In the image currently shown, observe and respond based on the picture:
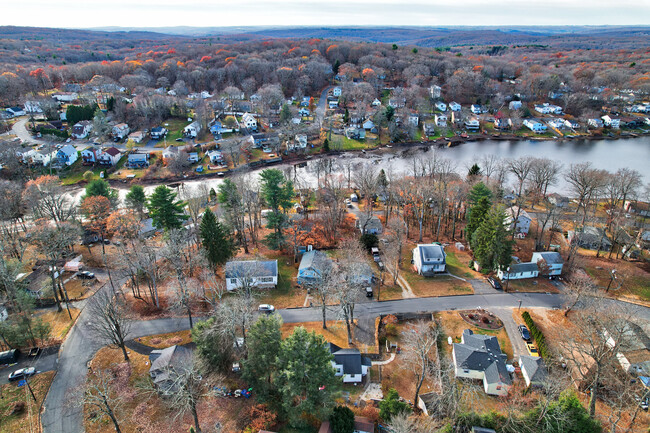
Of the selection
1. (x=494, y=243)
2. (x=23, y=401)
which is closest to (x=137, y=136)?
(x=23, y=401)

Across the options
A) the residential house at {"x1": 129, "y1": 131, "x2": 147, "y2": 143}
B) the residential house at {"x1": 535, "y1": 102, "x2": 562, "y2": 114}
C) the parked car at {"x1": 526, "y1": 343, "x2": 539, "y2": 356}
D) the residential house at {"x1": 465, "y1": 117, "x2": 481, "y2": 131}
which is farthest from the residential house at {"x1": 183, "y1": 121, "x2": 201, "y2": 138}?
the residential house at {"x1": 535, "y1": 102, "x2": 562, "y2": 114}

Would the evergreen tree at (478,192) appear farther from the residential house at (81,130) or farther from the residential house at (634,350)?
the residential house at (81,130)

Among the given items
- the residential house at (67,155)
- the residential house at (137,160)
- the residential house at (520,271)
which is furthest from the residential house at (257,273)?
the residential house at (67,155)

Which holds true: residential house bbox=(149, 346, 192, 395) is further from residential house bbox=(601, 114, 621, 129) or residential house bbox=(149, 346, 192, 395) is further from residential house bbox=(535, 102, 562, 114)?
residential house bbox=(601, 114, 621, 129)

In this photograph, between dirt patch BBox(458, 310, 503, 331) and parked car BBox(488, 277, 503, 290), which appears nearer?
dirt patch BBox(458, 310, 503, 331)

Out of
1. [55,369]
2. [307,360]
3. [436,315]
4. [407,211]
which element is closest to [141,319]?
[55,369]
